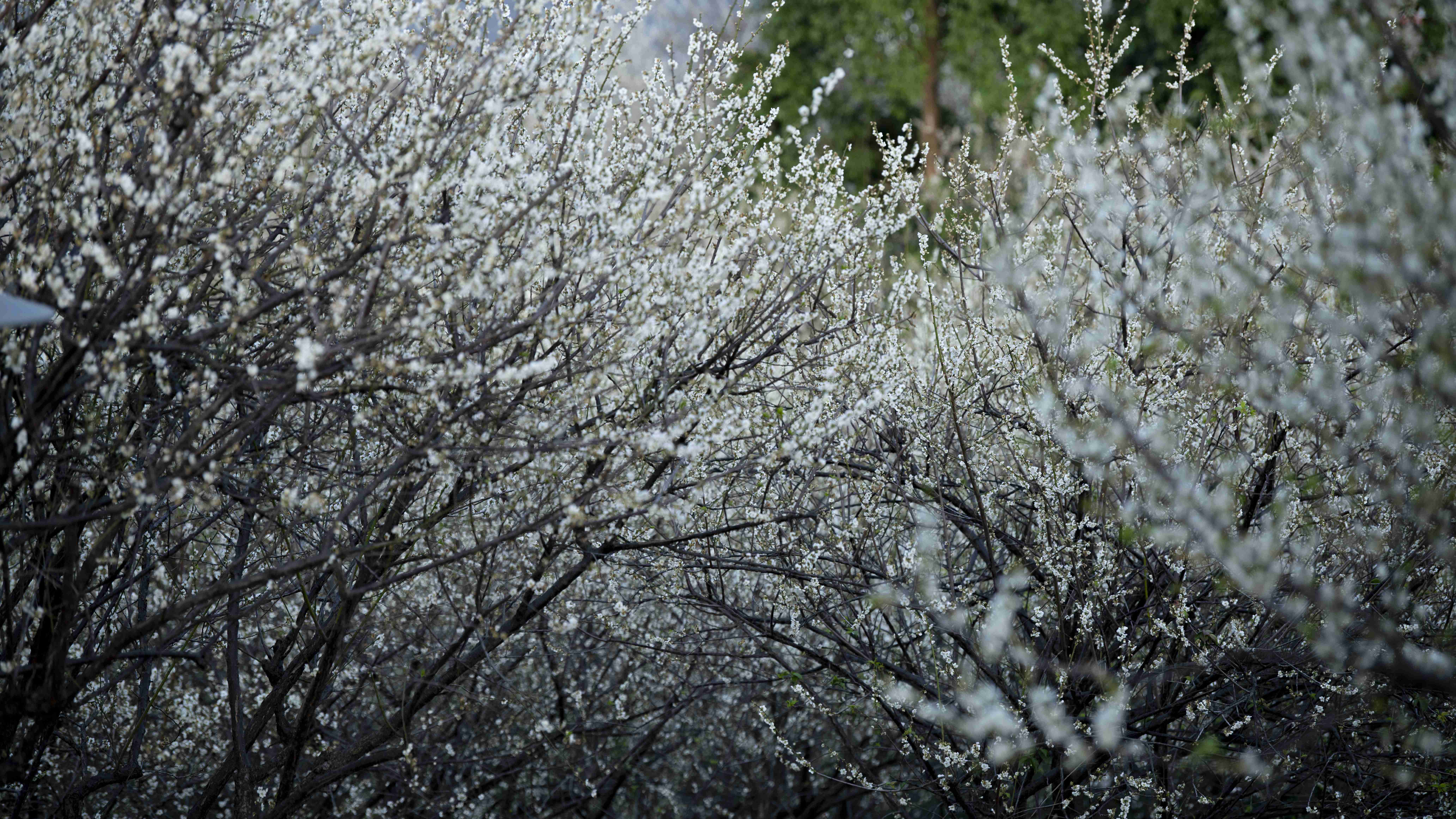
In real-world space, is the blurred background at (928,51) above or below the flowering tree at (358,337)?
above

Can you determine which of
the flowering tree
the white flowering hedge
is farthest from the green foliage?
the flowering tree

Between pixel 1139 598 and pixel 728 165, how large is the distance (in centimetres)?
232

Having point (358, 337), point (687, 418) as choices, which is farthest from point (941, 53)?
point (358, 337)

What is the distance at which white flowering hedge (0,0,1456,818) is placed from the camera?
9.61 feet

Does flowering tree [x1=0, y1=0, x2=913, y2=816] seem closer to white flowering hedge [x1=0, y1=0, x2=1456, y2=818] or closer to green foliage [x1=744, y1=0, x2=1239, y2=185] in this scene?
white flowering hedge [x1=0, y1=0, x2=1456, y2=818]

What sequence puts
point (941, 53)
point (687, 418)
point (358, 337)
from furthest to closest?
point (941, 53) → point (687, 418) → point (358, 337)

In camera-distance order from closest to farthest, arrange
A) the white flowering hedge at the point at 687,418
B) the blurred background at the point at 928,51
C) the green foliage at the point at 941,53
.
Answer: the white flowering hedge at the point at 687,418
the green foliage at the point at 941,53
the blurred background at the point at 928,51

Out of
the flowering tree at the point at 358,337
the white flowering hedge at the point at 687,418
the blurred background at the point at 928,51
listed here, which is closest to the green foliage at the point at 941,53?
the blurred background at the point at 928,51

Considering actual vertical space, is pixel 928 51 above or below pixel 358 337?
above

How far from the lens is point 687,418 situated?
3.27m

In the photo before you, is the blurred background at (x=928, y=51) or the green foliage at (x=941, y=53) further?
the blurred background at (x=928, y=51)

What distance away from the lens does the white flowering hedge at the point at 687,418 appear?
2928mm

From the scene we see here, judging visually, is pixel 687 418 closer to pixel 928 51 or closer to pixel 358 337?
pixel 358 337

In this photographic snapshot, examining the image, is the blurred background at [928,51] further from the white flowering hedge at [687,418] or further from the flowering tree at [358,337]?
the flowering tree at [358,337]
